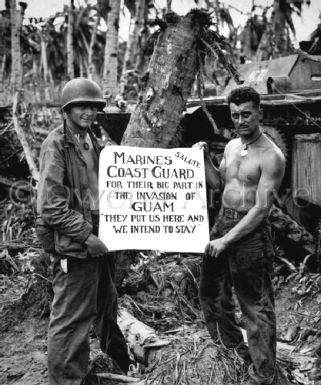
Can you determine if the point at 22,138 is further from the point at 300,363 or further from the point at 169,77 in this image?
the point at 300,363

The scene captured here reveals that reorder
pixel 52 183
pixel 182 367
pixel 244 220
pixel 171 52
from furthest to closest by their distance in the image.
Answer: pixel 171 52 → pixel 182 367 → pixel 244 220 → pixel 52 183

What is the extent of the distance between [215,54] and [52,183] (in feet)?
6.93

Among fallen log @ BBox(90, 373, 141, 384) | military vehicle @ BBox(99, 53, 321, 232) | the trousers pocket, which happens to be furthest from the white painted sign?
military vehicle @ BBox(99, 53, 321, 232)

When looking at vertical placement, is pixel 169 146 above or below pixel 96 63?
below

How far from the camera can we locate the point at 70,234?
301 cm

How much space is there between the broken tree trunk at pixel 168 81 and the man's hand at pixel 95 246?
1.48 metres

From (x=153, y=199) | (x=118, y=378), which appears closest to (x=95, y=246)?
(x=153, y=199)

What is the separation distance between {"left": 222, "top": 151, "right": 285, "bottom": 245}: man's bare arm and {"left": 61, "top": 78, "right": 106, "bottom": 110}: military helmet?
3.99ft

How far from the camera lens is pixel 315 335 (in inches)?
185

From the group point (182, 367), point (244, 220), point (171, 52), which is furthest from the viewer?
point (171, 52)

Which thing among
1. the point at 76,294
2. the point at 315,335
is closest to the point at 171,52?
the point at 76,294

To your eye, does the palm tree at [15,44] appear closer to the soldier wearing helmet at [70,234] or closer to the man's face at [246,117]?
the soldier wearing helmet at [70,234]

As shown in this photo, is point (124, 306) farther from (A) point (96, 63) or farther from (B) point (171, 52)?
(A) point (96, 63)

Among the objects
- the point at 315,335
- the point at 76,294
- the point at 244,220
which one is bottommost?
the point at 315,335
